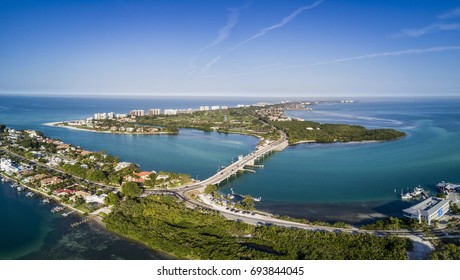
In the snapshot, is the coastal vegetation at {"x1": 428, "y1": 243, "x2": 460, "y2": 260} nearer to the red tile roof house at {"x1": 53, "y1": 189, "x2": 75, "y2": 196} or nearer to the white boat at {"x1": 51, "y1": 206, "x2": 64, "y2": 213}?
the white boat at {"x1": 51, "y1": 206, "x2": 64, "y2": 213}

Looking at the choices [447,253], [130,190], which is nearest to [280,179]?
[130,190]

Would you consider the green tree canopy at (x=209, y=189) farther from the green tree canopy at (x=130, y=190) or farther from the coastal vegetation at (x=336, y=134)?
the coastal vegetation at (x=336, y=134)

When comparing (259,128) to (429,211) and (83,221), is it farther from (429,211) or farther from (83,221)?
(83,221)

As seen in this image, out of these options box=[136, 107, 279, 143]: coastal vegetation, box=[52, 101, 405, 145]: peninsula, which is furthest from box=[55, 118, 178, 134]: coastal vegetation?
box=[136, 107, 279, 143]: coastal vegetation

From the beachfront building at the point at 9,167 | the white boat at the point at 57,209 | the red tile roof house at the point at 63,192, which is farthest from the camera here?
the beachfront building at the point at 9,167

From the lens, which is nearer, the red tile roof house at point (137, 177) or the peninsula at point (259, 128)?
the red tile roof house at point (137, 177)

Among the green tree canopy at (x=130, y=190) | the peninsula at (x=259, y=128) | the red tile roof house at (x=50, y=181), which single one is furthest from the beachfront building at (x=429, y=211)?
the peninsula at (x=259, y=128)
